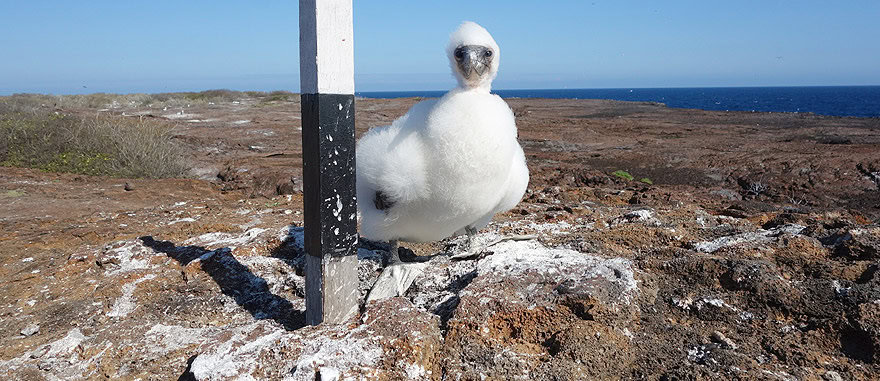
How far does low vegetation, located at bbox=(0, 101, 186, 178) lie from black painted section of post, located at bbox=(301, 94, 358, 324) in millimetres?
8681

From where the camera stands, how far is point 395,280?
3.76m

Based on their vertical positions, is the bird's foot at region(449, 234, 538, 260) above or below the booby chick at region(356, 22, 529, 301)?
below

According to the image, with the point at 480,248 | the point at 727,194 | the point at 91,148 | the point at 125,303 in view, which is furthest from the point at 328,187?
the point at 91,148

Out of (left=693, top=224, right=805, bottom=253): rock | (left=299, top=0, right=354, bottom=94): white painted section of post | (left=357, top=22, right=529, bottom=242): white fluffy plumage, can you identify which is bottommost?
(left=693, top=224, right=805, bottom=253): rock

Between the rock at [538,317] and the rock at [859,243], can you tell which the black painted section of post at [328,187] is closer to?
the rock at [538,317]

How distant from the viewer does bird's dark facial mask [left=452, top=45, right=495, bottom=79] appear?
3648 mm

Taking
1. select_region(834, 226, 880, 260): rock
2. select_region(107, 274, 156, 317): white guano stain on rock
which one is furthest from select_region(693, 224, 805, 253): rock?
select_region(107, 274, 156, 317): white guano stain on rock

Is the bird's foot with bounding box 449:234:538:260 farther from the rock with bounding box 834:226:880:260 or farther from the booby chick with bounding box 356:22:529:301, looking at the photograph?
the rock with bounding box 834:226:880:260

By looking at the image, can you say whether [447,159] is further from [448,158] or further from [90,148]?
[90,148]

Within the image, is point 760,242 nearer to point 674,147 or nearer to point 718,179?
point 718,179

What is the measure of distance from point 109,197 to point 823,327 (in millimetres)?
8673

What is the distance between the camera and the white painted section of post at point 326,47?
2.80m

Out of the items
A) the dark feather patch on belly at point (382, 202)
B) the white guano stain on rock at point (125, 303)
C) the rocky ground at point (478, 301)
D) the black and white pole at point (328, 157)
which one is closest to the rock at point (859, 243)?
the rocky ground at point (478, 301)

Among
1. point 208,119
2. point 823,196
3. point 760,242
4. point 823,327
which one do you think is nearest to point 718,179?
point 823,196
